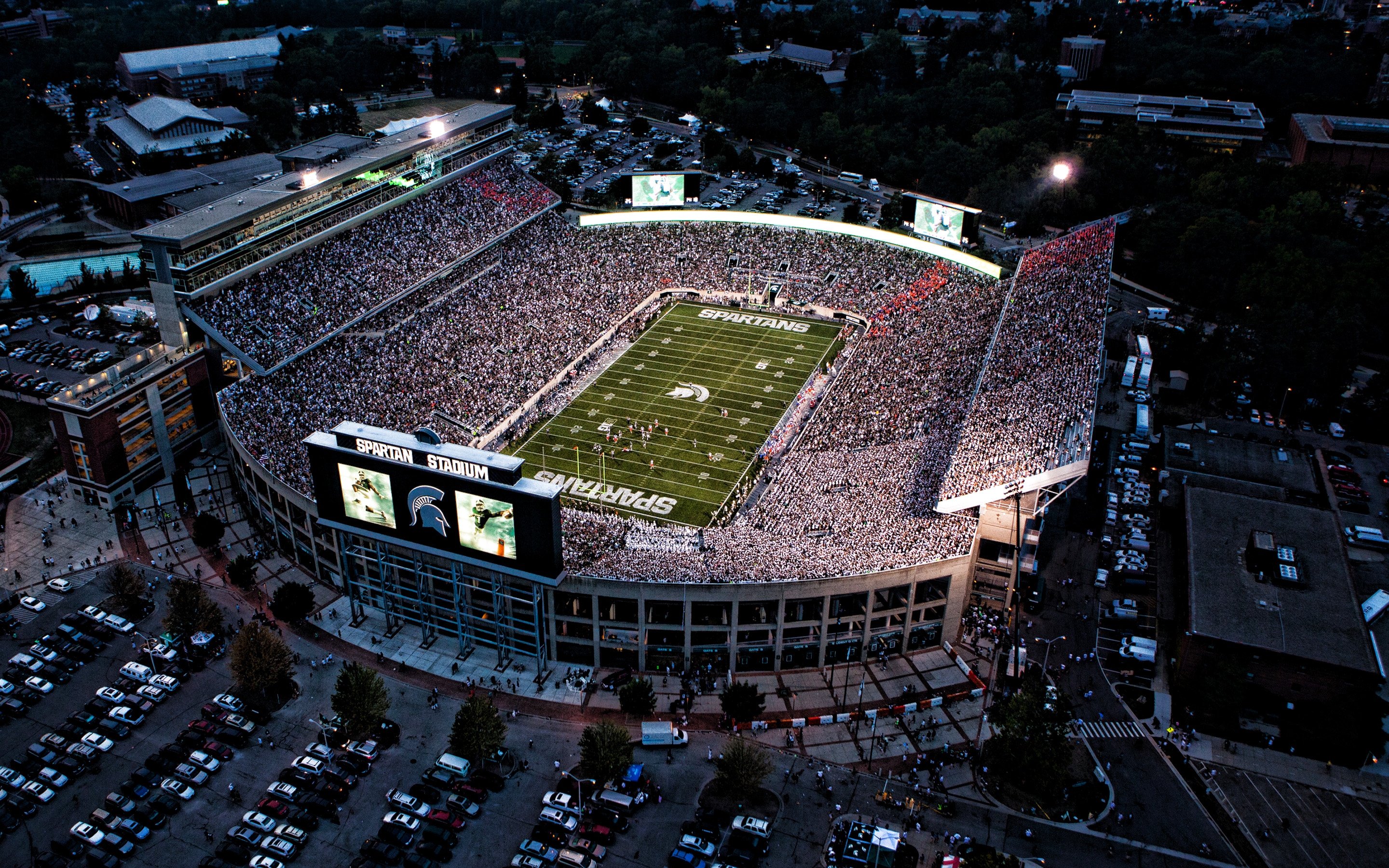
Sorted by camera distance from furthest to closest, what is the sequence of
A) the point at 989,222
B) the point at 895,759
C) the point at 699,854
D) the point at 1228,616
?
the point at 989,222, the point at 1228,616, the point at 895,759, the point at 699,854

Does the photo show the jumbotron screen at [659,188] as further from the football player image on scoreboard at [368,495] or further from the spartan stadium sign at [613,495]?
the football player image on scoreboard at [368,495]

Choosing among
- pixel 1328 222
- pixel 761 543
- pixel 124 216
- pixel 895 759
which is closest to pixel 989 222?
pixel 1328 222

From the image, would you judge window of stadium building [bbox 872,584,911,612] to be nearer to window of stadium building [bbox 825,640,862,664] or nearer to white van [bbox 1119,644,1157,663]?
window of stadium building [bbox 825,640,862,664]

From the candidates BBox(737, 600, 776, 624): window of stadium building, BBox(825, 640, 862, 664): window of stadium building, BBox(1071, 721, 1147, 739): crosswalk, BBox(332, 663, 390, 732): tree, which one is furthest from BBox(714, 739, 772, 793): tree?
BBox(1071, 721, 1147, 739): crosswalk

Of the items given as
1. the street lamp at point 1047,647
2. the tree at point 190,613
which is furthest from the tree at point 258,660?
the street lamp at point 1047,647

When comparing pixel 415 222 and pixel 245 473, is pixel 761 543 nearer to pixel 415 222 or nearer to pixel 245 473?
pixel 245 473

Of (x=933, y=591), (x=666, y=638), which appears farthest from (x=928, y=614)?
(x=666, y=638)
